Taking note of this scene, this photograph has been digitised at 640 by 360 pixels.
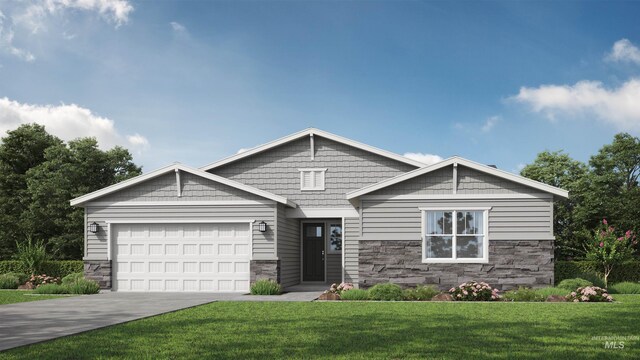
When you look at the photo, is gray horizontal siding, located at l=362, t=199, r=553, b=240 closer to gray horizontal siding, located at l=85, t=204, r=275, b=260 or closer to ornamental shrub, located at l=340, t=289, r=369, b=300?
ornamental shrub, located at l=340, t=289, r=369, b=300

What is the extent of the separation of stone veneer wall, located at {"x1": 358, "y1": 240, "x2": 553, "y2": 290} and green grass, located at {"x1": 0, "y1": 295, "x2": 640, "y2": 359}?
460cm

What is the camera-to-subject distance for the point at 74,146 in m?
40.1

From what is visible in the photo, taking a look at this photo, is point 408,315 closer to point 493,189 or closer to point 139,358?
point 139,358

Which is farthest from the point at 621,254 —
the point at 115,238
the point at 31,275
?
the point at 31,275

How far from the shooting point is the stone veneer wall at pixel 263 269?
69.5 feet

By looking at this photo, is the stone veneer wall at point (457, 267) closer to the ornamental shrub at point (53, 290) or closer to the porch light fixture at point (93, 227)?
the porch light fixture at point (93, 227)

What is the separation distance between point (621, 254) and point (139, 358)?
65.1 feet

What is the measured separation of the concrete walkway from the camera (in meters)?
10.8

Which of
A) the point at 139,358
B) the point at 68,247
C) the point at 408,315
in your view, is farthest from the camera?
the point at 68,247

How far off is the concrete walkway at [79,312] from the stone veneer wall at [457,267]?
2139 mm

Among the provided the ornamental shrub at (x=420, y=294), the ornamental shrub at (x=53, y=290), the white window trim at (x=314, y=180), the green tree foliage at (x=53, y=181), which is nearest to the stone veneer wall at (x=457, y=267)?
the ornamental shrub at (x=420, y=294)

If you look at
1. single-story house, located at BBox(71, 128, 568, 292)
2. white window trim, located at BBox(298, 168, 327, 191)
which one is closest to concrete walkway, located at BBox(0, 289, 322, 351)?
single-story house, located at BBox(71, 128, 568, 292)

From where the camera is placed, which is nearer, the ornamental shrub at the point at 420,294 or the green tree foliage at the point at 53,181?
the ornamental shrub at the point at 420,294

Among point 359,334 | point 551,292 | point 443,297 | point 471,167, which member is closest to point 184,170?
point 471,167
